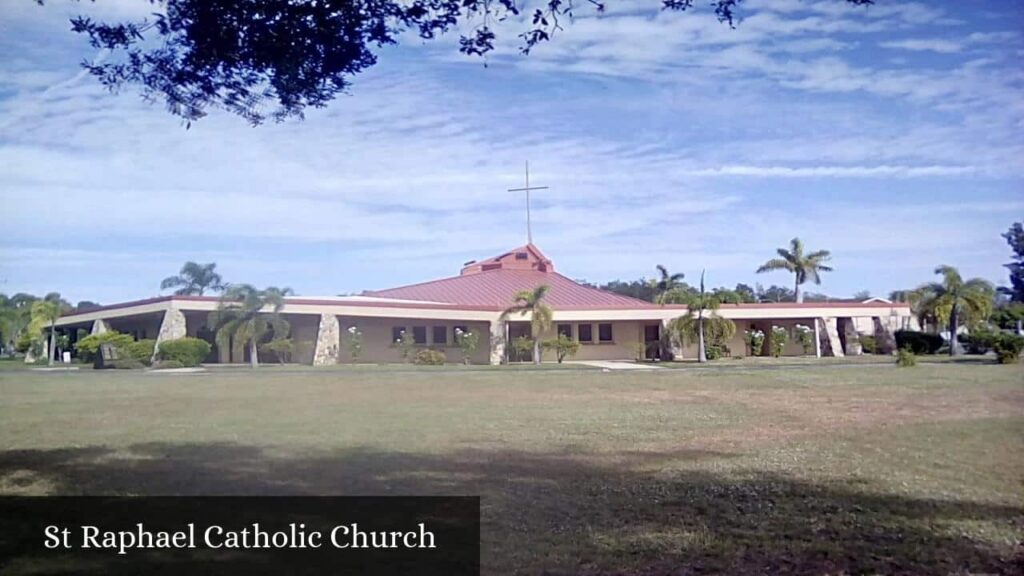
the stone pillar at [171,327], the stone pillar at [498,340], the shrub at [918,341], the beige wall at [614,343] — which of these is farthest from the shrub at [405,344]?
the shrub at [918,341]

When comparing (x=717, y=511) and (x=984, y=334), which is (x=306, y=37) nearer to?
(x=717, y=511)

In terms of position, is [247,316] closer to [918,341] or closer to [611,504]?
[611,504]

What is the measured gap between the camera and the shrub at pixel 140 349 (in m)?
8.45

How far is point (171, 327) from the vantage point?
820 cm

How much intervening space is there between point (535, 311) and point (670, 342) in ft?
13.2

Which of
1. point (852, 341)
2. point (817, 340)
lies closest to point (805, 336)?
point (817, 340)

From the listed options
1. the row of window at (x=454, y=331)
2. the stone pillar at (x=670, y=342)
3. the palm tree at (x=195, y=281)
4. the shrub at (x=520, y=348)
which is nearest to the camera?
the palm tree at (x=195, y=281)

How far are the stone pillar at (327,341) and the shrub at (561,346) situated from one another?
11482mm

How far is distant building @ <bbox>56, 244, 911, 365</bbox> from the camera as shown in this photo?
26.8 ft

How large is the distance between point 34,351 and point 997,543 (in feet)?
25.9

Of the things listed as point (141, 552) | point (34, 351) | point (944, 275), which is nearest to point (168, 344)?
point (34, 351)

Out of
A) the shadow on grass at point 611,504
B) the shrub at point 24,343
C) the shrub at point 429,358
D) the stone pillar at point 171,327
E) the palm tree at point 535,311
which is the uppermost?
the palm tree at point 535,311

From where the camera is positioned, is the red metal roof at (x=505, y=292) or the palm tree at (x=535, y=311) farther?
the palm tree at (x=535, y=311)

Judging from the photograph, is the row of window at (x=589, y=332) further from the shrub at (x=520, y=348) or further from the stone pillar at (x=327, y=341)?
the stone pillar at (x=327, y=341)
